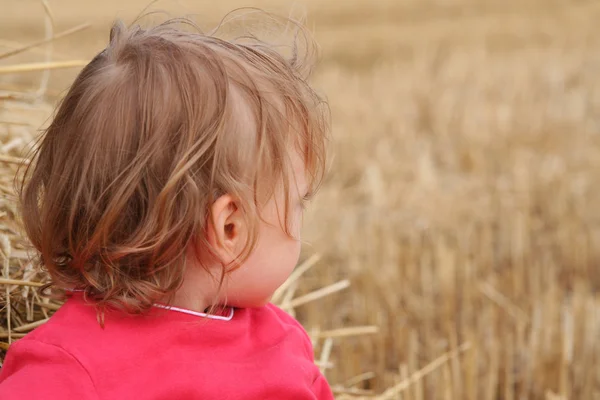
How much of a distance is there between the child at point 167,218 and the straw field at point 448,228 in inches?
13.5

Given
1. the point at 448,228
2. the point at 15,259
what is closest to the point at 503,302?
the point at 448,228

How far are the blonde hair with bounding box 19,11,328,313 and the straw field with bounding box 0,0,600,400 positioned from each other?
0.32m

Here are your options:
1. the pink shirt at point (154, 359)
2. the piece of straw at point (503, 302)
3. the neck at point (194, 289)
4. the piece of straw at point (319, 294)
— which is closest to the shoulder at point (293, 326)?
the pink shirt at point (154, 359)

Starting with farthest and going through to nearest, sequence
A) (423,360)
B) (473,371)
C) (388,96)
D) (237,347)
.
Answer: (388,96), (423,360), (473,371), (237,347)

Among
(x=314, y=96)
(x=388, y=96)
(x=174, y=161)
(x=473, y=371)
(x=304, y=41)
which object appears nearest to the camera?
(x=174, y=161)

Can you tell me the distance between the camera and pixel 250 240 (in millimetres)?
1338

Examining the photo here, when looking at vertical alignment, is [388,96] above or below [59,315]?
below

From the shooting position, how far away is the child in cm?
124

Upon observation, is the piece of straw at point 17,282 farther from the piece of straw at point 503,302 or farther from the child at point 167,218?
the piece of straw at point 503,302

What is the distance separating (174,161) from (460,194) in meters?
2.82

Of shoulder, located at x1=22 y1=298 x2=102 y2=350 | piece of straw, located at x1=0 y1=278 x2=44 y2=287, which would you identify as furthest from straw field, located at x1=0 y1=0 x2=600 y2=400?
shoulder, located at x1=22 y1=298 x2=102 y2=350

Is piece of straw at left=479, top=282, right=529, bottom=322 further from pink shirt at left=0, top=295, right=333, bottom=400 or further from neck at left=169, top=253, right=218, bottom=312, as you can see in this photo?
neck at left=169, top=253, right=218, bottom=312

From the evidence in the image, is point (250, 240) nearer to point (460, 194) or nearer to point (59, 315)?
point (59, 315)

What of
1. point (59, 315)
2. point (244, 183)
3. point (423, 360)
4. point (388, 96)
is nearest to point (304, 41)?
point (244, 183)
